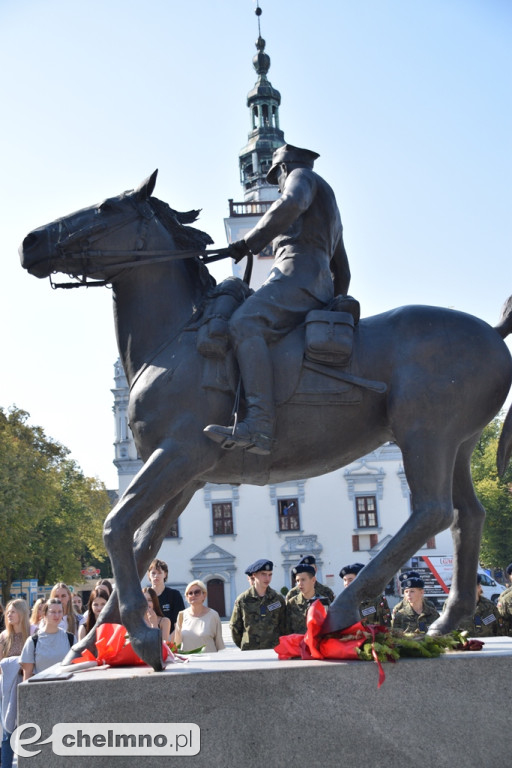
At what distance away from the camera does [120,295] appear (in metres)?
5.45

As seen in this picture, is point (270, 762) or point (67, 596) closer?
point (270, 762)

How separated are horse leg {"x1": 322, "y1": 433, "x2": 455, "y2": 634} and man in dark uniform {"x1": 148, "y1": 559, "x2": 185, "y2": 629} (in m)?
3.95

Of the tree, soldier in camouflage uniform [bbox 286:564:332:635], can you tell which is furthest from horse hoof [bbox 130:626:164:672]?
the tree

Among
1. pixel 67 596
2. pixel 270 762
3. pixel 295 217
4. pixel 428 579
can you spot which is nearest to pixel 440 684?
pixel 270 762

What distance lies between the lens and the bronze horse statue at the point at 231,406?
4.73 m

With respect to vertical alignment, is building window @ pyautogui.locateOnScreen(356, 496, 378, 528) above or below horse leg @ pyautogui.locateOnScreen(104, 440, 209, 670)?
below

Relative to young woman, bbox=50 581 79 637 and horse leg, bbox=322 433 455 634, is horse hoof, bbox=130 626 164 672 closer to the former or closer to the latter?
horse leg, bbox=322 433 455 634

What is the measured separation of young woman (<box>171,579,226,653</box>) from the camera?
7709 millimetres

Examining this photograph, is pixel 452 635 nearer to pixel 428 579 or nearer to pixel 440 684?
pixel 440 684

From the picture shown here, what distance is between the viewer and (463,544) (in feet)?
17.6

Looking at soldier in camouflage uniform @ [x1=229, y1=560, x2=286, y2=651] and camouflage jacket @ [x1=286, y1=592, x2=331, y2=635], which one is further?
camouflage jacket @ [x1=286, y1=592, x2=331, y2=635]

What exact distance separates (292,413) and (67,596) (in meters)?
4.71

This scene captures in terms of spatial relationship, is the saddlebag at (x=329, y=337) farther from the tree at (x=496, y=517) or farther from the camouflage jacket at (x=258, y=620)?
the tree at (x=496, y=517)

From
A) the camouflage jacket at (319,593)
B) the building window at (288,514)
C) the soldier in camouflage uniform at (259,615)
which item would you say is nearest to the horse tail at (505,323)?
the soldier in camouflage uniform at (259,615)
